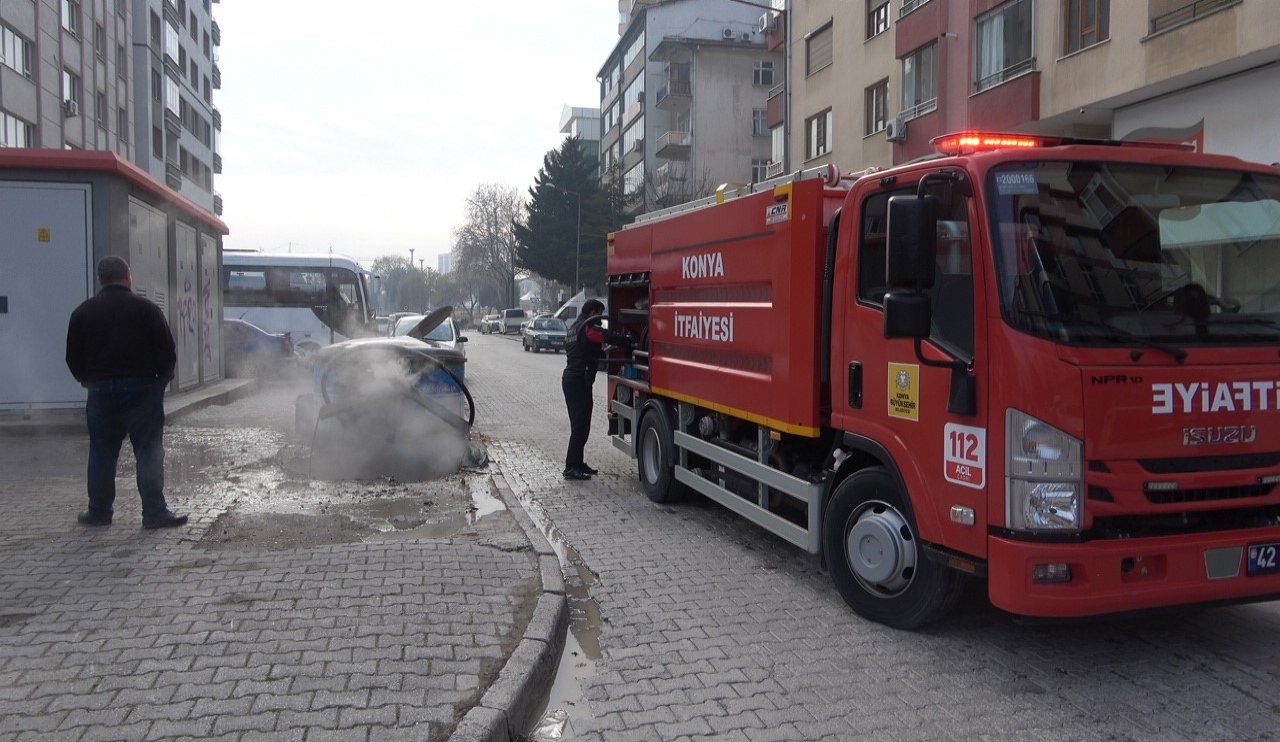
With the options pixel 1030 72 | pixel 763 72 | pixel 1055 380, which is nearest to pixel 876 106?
pixel 1030 72

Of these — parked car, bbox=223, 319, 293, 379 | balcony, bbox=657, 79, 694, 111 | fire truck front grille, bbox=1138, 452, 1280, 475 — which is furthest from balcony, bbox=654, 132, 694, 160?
fire truck front grille, bbox=1138, 452, 1280, 475

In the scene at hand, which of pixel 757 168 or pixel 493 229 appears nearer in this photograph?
pixel 757 168

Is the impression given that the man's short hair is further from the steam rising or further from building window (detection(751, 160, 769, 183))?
building window (detection(751, 160, 769, 183))

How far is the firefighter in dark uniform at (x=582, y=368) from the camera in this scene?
9.29m

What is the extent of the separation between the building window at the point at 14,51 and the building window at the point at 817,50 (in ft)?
75.1

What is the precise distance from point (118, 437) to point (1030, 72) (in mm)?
16178

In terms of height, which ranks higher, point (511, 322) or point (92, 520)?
point (511, 322)

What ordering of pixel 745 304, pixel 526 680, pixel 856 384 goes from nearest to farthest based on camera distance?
pixel 526 680 → pixel 856 384 → pixel 745 304

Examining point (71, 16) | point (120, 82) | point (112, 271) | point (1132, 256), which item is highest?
point (71, 16)

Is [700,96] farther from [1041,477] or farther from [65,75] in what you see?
[1041,477]

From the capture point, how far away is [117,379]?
646cm

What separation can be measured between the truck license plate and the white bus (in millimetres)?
23044

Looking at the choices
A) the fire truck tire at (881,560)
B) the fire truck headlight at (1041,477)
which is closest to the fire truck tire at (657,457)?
the fire truck tire at (881,560)

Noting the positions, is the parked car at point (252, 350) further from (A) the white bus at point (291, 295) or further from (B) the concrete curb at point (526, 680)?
(B) the concrete curb at point (526, 680)
